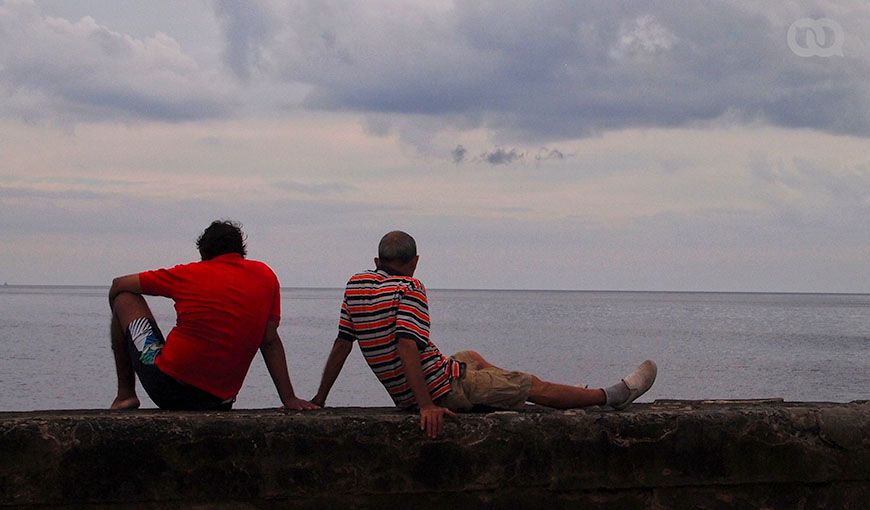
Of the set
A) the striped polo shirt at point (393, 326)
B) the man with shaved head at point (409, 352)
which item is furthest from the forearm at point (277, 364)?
the striped polo shirt at point (393, 326)

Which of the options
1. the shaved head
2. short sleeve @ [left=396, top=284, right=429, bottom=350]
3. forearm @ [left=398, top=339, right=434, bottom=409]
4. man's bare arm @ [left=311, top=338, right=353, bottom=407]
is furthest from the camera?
man's bare arm @ [left=311, top=338, right=353, bottom=407]

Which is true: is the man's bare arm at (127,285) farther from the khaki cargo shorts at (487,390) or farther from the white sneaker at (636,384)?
the white sneaker at (636,384)

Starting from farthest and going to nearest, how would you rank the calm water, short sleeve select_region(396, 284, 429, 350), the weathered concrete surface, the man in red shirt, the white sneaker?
the calm water → the white sneaker → the man in red shirt → short sleeve select_region(396, 284, 429, 350) → the weathered concrete surface

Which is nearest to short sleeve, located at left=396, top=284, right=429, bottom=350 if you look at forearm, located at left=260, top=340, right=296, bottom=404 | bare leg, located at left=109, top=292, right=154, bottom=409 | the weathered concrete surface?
the weathered concrete surface

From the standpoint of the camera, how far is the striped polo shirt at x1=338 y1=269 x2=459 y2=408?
4.27 metres

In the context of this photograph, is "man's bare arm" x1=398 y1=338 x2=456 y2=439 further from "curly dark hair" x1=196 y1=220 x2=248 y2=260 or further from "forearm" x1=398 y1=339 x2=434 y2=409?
"curly dark hair" x1=196 y1=220 x2=248 y2=260

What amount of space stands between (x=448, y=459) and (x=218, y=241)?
1.65 metres

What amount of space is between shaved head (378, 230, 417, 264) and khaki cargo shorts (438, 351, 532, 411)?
598 millimetres

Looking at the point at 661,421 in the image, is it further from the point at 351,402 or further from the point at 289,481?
the point at 351,402

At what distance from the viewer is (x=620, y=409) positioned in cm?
469

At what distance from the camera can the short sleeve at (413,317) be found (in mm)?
4219

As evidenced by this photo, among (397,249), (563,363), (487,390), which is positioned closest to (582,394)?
(487,390)

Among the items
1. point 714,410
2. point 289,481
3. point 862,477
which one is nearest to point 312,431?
point 289,481

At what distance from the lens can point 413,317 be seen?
167 inches
